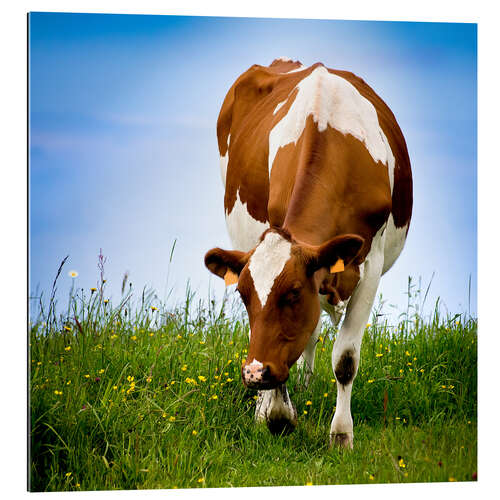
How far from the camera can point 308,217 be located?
16.6ft

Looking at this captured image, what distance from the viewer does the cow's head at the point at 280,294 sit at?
182 inches

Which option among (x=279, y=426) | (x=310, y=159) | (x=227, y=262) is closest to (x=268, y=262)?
(x=227, y=262)

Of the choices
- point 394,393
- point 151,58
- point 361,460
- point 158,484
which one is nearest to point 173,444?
point 158,484

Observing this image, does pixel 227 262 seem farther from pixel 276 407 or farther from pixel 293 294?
pixel 276 407

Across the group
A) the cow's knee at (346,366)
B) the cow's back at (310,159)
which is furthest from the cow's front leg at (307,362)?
the cow's back at (310,159)

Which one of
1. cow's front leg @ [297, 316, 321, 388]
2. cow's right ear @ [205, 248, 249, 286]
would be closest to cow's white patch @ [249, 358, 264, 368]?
cow's right ear @ [205, 248, 249, 286]

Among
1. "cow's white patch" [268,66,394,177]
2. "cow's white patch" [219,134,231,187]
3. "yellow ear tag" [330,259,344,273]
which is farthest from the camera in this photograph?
"cow's white patch" [219,134,231,187]

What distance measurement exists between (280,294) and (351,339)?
1187 mm

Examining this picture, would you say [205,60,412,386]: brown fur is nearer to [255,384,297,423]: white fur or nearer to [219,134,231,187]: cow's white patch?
[219,134,231,187]: cow's white patch

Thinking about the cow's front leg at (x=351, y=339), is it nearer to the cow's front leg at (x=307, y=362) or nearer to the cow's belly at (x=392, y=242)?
the cow's belly at (x=392, y=242)

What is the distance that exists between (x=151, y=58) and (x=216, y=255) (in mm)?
1563

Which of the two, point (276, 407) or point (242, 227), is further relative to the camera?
point (242, 227)

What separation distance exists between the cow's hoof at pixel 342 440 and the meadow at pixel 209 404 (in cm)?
4

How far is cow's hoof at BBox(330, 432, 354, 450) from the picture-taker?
220 inches
